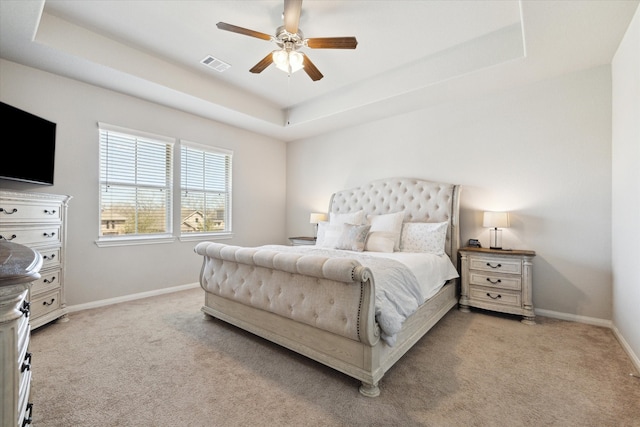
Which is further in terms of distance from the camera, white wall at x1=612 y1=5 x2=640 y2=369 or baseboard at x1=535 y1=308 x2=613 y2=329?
baseboard at x1=535 y1=308 x2=613 y2=329

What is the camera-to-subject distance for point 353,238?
348 centimetres

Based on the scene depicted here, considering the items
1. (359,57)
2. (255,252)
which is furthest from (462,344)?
(359,57)

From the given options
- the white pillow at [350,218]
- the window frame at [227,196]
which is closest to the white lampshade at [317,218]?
the white pillow at [350,218]

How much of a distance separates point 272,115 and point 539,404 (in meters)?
4.61

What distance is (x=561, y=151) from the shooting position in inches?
123

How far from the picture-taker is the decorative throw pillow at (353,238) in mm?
3441

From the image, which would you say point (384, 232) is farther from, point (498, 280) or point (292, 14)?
point (292, 14)

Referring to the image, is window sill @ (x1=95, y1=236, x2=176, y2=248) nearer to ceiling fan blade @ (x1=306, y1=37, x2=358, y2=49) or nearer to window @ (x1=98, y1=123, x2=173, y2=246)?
window @ (x1=98, y1=123, x2=173, y2=246)

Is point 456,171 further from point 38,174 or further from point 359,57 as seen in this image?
point 38,174

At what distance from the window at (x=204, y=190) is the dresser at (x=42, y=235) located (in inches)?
59.8

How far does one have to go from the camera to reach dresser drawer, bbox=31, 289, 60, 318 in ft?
8.55

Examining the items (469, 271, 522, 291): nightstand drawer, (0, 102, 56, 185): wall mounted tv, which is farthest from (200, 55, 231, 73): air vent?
(469, 271, 522, 291): nightstand drawer

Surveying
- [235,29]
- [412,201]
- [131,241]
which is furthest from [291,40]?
[131,241]

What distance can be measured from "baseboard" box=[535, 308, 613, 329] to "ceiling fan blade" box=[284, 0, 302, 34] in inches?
153
